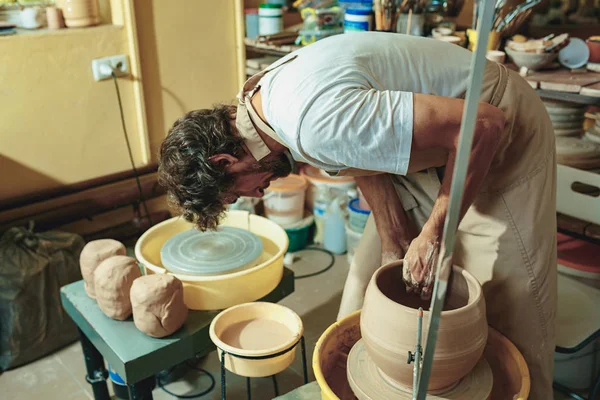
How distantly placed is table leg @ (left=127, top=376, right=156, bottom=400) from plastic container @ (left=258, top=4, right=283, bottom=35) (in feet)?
6.19

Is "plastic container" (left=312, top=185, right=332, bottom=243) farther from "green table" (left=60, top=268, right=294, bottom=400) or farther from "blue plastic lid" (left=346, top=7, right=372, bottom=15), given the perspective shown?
"green table" (left=60, top=268, right=294, bottom=400)

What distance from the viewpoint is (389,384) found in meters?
1.25

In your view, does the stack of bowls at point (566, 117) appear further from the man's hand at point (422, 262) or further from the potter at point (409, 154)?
the man's hand at point (422, 262)

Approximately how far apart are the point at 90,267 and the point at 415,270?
3.31ft

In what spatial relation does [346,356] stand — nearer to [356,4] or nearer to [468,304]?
[468,304]

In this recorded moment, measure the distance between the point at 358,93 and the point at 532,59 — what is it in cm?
146

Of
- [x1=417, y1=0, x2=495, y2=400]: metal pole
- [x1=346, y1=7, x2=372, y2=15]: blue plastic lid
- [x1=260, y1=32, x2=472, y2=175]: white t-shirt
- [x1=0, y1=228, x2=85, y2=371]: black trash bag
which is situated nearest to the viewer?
[x1=417, y1=0, x2=495, y2=400]: metal pole


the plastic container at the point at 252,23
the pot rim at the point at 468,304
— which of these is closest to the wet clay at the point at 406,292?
the pot rim at the point at 468,304

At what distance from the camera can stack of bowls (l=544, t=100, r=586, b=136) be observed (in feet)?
7.56

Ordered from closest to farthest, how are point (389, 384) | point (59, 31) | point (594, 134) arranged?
point (389, 384)
point (594, 134)
point (59, 31)

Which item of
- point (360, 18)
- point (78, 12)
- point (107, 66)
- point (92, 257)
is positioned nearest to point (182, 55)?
point (107, 66)

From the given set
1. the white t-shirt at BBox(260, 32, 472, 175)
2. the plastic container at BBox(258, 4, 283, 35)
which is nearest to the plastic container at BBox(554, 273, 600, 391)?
the white t-shirt at BBox(260, 32, 472, 175)

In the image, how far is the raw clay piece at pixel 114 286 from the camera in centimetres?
158

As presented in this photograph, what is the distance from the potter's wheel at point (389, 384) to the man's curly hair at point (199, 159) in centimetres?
54
